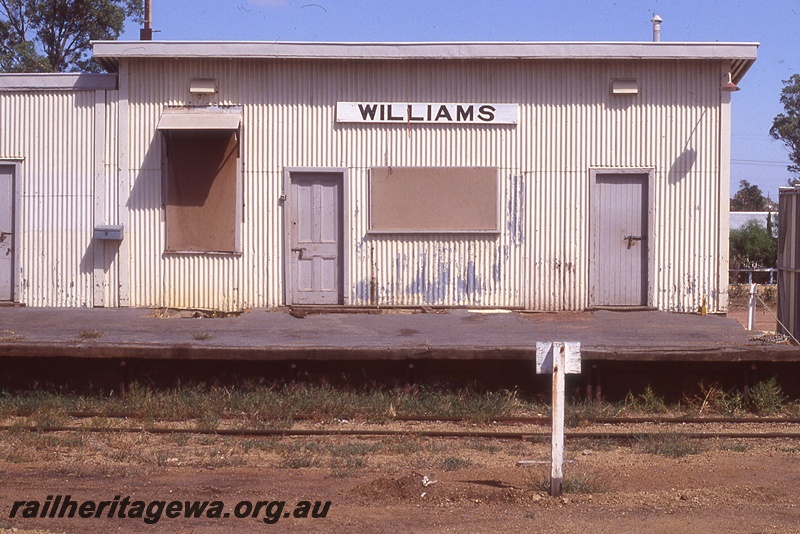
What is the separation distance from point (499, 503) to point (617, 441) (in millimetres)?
2681

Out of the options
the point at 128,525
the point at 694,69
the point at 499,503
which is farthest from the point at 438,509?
the point at 694,69

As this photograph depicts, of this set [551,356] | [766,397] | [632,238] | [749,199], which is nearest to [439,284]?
[632,238]

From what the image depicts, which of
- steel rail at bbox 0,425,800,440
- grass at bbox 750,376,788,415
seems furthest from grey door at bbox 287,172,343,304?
grass at bbox 750,376,788,415

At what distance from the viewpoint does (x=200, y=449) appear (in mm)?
8594

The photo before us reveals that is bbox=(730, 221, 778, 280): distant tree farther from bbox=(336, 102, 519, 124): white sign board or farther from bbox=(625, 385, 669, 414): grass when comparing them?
bbox=(625, 385, 669, 414): grass

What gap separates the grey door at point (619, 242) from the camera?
14.2 meters

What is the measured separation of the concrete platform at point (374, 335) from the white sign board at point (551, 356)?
335 cm

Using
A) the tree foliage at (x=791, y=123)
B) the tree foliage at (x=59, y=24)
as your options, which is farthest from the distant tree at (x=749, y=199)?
the tree foliage at (x=59, y=24)

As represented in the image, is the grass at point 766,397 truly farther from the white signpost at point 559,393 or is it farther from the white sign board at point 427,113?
the white sign board at point 427,113

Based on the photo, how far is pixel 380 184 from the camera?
46.4ft

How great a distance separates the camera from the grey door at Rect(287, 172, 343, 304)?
1419 centimetres

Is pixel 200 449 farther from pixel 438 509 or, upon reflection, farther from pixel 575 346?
pixel 575 346

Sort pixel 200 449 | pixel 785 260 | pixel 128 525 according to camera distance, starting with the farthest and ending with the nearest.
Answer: pixel 785 260
pixel 200 449
pixel 128 525

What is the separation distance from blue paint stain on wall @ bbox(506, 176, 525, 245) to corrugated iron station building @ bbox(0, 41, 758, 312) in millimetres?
31
